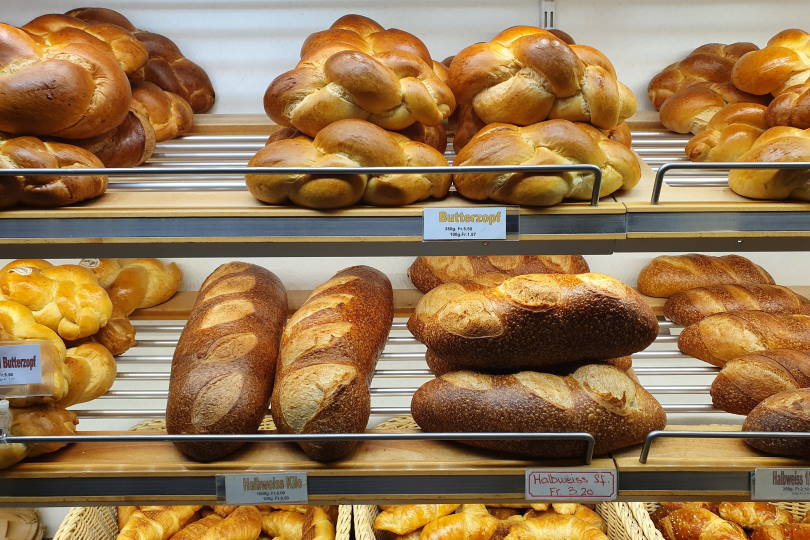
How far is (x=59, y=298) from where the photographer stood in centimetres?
161

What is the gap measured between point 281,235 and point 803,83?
1.05 m

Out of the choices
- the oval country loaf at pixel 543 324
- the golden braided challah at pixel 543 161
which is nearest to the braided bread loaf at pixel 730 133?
the golden braided challah at pixel 543 161

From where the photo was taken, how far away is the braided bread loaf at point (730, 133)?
1470 mm

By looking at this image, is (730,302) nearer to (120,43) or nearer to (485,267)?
(485,267)

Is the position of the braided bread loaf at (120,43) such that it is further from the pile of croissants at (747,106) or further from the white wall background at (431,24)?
the pile of croissants at (747,106)

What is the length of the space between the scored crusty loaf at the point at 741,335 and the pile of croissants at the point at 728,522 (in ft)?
1.61

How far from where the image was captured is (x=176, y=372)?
1364mm

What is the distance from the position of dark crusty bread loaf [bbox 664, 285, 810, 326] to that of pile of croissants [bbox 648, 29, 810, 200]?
38 cm

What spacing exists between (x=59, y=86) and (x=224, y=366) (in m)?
0.53

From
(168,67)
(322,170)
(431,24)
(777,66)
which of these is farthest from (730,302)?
(168,67)

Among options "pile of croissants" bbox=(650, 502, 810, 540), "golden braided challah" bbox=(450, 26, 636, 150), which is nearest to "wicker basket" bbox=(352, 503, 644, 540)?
"pile of croissants" bbox=(650, 502, 810, 540)

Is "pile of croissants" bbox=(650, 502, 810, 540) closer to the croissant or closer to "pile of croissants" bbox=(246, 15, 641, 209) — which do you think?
the croissant

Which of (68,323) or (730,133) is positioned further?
(68,323)

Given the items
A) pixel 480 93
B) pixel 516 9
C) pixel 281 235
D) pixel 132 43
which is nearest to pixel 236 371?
pixel 281 235
